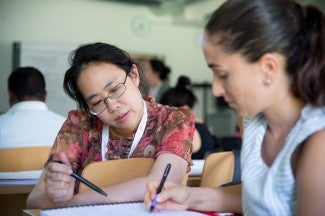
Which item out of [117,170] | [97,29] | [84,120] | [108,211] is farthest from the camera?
[97,29]

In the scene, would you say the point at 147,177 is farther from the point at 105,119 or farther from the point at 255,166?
the point at 255,166

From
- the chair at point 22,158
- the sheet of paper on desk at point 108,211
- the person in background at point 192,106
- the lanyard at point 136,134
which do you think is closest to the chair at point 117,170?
the lanyard at point 136,134

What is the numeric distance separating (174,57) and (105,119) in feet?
18.3

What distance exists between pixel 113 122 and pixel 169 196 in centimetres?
51

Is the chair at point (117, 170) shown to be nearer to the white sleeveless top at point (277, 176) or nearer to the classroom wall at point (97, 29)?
the white sleeveless top at point (277, 176)

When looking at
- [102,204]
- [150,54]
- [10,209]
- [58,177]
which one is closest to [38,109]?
[10,209]

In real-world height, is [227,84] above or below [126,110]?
above

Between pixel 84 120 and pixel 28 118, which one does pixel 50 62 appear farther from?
pixel 84 120

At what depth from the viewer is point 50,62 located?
6.16 meters

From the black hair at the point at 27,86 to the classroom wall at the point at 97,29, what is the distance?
279cm

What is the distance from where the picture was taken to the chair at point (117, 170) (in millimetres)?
1506

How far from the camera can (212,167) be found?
2.06 meters

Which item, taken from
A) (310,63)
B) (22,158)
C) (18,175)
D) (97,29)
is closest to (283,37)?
(310,63)

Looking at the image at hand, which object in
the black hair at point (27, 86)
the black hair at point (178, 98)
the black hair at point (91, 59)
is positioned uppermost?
the black hair at point (91, 59)
